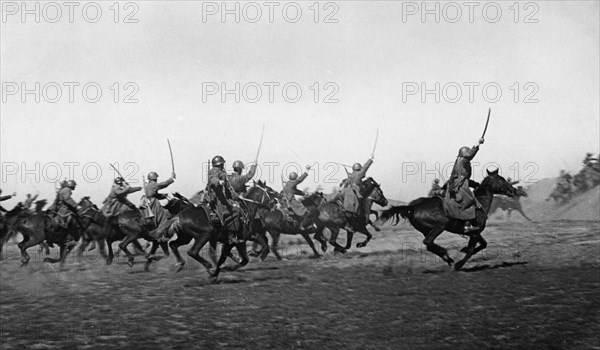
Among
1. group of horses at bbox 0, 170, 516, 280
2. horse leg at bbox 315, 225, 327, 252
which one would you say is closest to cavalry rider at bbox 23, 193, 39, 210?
group of horses at bbox 0, 170, 516, 280

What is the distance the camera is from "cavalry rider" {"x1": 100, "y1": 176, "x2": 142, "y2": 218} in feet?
61.4

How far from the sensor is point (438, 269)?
15844mm

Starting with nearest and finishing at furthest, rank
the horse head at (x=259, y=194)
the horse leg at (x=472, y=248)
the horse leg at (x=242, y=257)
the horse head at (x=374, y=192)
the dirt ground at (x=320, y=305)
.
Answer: the dirt ground at (x=320, y=305) < the horse leg at (x=472, y=248) < the horse leg at (x=242, y=257) < the horse head at (x=259, y=194) < the horse head at (x=374, y=192)

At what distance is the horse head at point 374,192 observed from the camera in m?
19.7

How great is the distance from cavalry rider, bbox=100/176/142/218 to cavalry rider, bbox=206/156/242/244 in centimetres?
440

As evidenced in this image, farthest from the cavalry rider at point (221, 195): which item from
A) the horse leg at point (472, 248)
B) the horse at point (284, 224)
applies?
the horse leg at point (472, 248)

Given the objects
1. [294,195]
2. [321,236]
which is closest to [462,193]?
[321,236]

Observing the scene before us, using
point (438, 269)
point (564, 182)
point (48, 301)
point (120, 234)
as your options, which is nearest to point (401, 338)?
point (438, 269)

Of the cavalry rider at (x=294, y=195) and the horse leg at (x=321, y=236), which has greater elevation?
the cavalry rider at (x=294, y=195)

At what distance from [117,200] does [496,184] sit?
10.0 meters

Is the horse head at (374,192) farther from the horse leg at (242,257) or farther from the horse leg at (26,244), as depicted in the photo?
the horse leg at (26,244)

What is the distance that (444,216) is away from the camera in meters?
15.6

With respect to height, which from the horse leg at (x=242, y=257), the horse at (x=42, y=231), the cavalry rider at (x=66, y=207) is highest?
the cavalry rider at (x=66, y=207)

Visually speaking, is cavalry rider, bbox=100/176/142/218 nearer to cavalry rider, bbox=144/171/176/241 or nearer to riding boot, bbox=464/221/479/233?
cavalry rider, bbox=144/171/176/241
